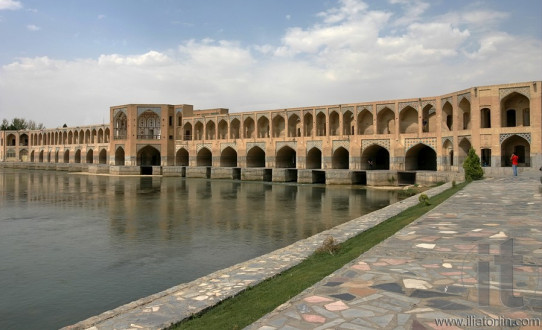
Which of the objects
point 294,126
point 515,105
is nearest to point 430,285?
point 515,105

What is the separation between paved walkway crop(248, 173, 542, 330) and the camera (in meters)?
2.99

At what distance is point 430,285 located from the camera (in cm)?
370

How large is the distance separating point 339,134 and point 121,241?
2075 cm

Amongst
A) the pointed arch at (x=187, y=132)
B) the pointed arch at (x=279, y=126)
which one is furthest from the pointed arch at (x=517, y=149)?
the pointed arch at (x=187, y=132)

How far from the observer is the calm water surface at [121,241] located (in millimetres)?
5789

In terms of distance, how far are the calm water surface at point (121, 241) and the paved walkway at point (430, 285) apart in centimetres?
324

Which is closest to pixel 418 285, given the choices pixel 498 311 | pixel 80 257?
pixel 498 311

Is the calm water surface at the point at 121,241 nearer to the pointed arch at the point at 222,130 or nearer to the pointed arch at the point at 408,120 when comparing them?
the pointed arch at the point at 408,120

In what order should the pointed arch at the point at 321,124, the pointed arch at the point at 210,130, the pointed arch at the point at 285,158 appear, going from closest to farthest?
the pointed arch at the point at 321,124, the pointed arch at the point at 285,158, the pointed arch at the point at 210,130

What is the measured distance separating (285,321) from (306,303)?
15.1 inches

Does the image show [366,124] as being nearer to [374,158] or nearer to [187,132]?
[374,158]

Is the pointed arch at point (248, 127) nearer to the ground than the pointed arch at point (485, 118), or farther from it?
farther from it

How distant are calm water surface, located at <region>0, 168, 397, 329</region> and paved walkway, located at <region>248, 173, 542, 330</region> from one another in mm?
3242

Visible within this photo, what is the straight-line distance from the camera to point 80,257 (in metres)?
8.04
